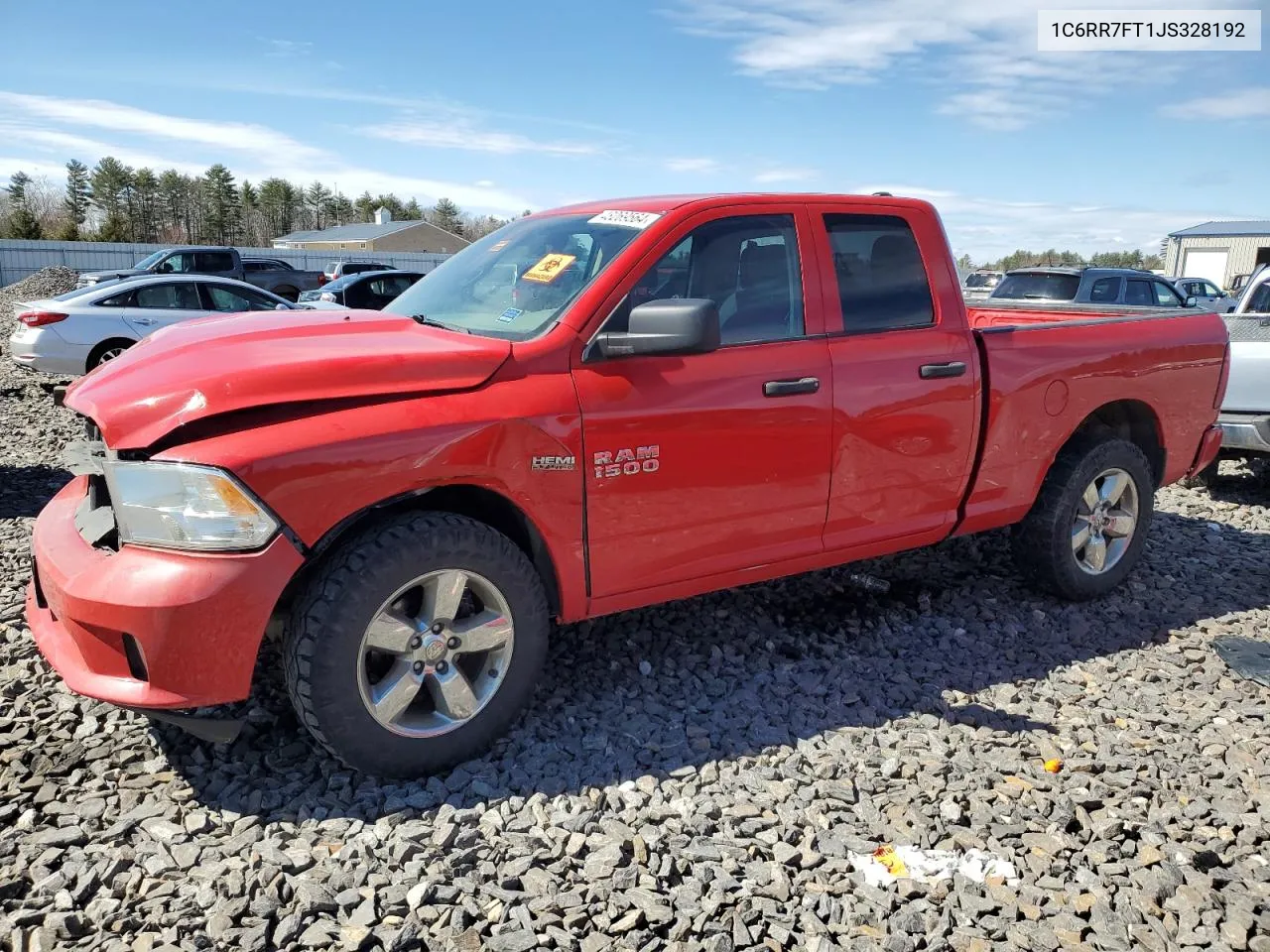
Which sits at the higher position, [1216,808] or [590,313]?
[590,313]

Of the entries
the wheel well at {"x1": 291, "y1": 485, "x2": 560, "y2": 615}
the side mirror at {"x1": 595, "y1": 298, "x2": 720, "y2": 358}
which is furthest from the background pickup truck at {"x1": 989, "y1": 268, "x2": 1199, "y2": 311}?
the wheel well at {"x1": 291, "y1": 485, "x2": 560, "y2": 615}

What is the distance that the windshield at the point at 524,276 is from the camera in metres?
3.43

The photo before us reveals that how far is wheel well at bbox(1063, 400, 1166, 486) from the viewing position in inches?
192

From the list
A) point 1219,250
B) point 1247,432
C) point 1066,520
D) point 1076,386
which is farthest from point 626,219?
point 1219,250

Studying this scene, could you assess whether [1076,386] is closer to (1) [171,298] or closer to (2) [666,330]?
(2) [666,330]

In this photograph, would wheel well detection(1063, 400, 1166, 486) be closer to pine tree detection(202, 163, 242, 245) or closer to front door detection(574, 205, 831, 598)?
front door detection(574, 205, 831, 598)

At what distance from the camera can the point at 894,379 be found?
3.90m

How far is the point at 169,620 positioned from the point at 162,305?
37.4 ft

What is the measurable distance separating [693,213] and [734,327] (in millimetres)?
473

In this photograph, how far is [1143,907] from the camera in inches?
104

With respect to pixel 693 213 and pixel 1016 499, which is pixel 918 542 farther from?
pixel 693 213

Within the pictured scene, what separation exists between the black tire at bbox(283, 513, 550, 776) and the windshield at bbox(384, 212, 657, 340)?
0.79m

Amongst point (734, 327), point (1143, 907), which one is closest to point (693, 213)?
point (734, 327)

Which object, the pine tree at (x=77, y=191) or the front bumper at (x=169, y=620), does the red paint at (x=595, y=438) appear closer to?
the front bumper at (x=169, y=620)
